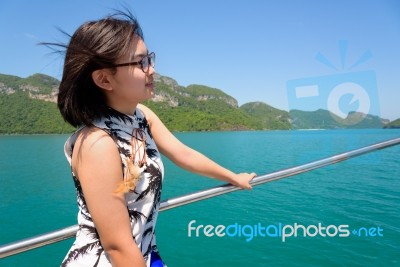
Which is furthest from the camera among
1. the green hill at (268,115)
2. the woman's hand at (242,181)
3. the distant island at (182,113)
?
the green hill at (268,115)

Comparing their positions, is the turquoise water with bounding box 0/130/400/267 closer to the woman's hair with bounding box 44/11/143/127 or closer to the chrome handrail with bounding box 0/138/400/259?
the chrome handrail with bounding box 0/138/400/259

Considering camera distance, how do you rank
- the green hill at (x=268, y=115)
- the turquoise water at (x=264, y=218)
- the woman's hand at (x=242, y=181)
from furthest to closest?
the green hill at (x=268, y=115)
the turquoise water at (x=264, y=218)
the woman's hand at (x=242, y=181)

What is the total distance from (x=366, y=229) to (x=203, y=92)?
177 metres

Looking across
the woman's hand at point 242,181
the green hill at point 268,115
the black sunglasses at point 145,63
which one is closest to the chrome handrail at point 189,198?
the woman's hand at point 242,181

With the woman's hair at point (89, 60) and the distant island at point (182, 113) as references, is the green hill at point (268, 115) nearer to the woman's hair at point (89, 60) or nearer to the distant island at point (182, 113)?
the distant island at point (182, 113)

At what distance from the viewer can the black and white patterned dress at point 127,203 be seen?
98 cm

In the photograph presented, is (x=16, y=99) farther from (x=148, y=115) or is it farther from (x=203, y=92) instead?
(x=148, y=115)

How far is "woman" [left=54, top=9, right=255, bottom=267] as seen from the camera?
0.86m

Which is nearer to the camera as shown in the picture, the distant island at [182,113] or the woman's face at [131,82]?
the woman's face at [131,82]

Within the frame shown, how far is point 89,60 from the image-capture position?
0.91 m

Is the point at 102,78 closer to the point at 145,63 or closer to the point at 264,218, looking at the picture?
the point at 145,63

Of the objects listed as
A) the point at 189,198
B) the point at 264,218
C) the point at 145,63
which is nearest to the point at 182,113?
the point at 264,218

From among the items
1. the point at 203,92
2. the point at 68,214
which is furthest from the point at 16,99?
the point at 68,214

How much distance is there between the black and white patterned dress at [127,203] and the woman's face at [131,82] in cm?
5
